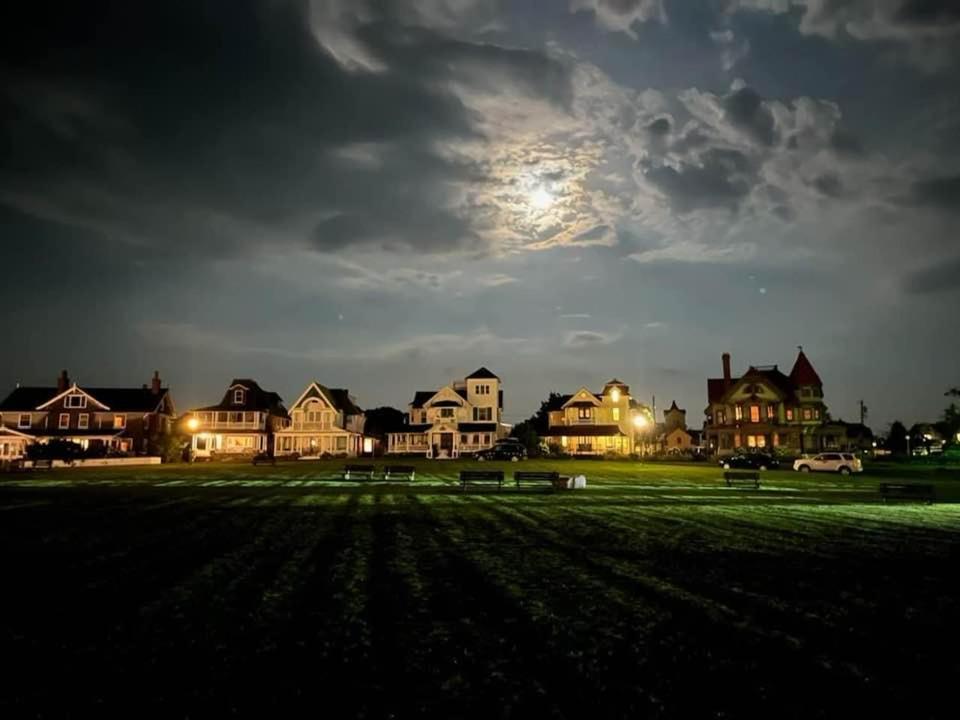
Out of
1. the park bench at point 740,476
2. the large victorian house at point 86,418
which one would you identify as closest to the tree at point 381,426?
the large victorian house at point 86,418

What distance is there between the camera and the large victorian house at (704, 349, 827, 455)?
254ft

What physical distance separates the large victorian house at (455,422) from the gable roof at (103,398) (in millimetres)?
32843

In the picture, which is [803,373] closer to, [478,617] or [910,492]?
[910,492]

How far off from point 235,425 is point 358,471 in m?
49.4

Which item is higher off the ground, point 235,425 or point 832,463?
point 235,425

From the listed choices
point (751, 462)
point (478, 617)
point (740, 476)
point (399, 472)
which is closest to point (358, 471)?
point (399, 472)

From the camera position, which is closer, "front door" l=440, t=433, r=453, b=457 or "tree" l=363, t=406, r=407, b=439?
"front door" l=440, t=433, r=453, b=457

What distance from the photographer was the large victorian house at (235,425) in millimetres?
82375

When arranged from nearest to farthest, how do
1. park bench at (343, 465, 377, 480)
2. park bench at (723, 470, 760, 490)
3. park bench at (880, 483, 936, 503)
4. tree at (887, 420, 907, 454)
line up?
park bench at (880, 483, 936, 503) < park bench at (723, 470, 760, 490) < park bench at (343, 465, 377, 480) < tree at (887, 420, 907, 454)

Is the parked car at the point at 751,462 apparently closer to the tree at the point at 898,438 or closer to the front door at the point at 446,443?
the front door at the point at 446,443

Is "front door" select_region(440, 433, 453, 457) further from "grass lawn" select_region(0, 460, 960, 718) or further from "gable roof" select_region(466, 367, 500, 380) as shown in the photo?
"grass lawn" select_region(0, 460, 960, 718)

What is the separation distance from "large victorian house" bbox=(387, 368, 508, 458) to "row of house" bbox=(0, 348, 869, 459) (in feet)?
0.44

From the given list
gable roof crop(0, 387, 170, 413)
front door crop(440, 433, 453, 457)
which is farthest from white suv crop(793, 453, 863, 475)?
gable roof crop(0, 387, 170, 413)

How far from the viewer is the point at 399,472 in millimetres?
37125
